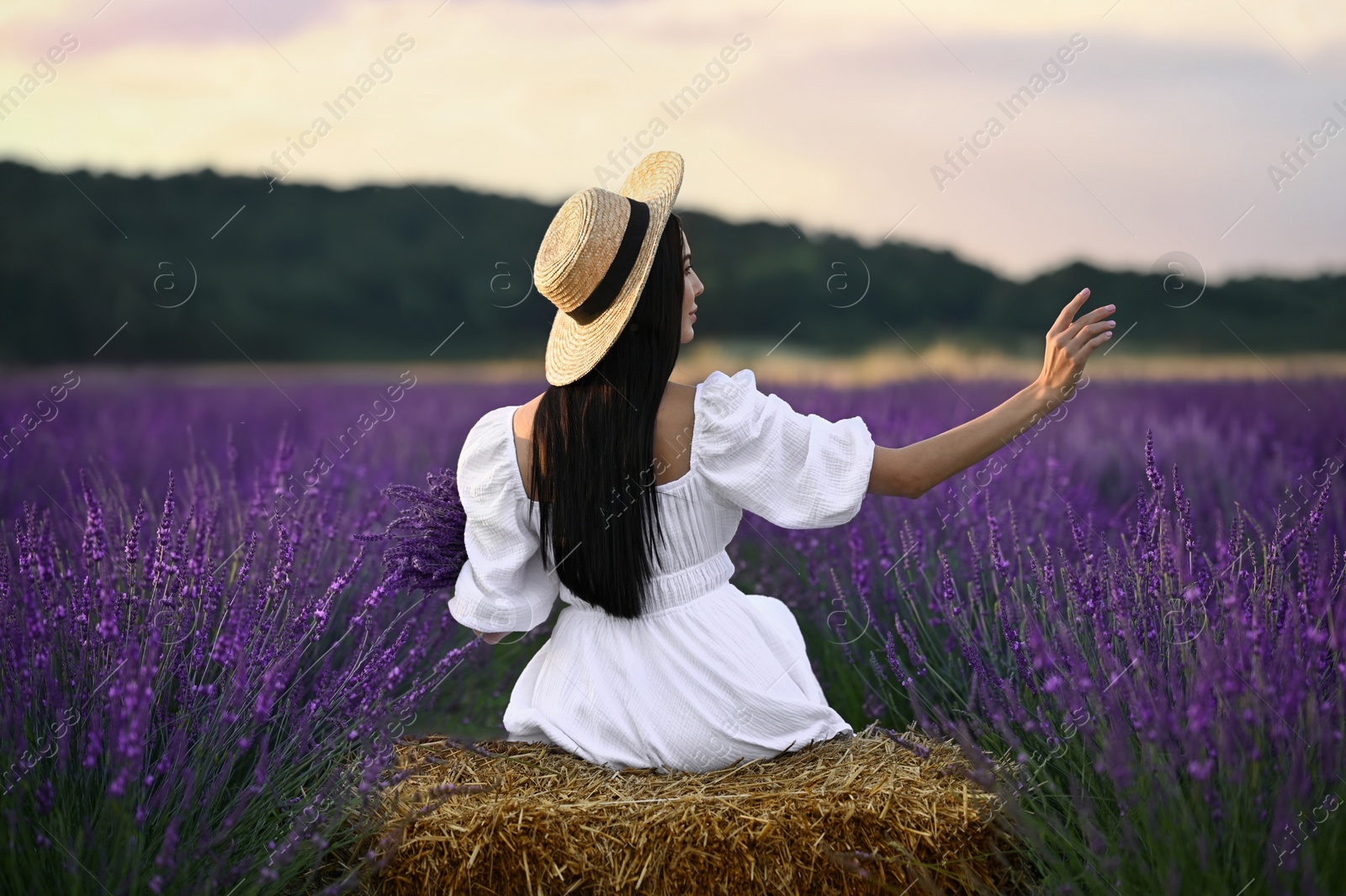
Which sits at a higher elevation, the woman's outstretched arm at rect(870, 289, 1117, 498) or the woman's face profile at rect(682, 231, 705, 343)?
the woman's face profile at rect(682, 231, 705, 343)

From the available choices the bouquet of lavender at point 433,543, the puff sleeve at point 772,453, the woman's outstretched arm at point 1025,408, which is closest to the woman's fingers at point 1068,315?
the woman's outstretched arm at point 1025,408

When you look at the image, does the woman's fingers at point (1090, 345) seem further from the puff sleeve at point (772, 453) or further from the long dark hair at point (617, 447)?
the long dark hair at point (617, 447)

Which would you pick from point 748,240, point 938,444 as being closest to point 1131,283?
point 748,240

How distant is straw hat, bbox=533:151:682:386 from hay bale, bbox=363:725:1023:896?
750 millimetres

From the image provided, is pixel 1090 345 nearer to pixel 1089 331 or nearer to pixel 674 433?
pixel 1089 331

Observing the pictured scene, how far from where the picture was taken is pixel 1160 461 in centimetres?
398

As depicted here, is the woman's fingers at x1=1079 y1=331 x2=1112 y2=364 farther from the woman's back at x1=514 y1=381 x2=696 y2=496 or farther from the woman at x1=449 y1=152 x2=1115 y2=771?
the woman's back at x1=514 y1=381 x2=696 y2=496

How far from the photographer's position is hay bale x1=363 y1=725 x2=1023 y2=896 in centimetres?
168

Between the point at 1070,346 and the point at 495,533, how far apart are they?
1.06m

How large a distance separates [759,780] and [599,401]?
2.37 feet

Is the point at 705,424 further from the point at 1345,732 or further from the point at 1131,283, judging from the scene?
the point at 1131,283

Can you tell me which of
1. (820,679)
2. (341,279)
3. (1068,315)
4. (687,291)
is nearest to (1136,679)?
(1068,315)

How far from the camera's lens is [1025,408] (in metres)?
1.71

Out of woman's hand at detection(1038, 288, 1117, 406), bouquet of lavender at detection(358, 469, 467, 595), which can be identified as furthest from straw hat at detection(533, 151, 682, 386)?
woman's hand at detection(1038, 288, 1117, 406)
